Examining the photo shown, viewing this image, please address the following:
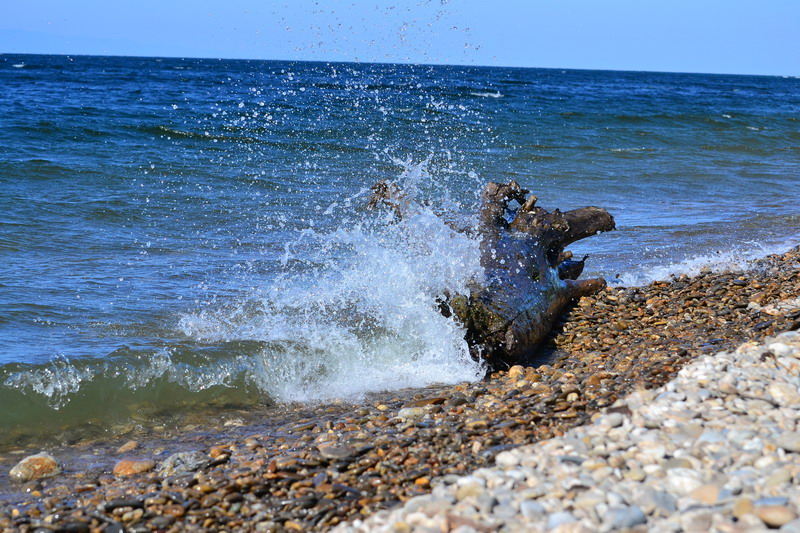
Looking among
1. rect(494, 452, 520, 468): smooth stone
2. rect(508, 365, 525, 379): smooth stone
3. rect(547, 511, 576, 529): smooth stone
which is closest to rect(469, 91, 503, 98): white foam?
rect(508, 365, 525, 379): smooth stone

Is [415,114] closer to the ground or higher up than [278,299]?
higher up

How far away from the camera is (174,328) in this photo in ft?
20.2

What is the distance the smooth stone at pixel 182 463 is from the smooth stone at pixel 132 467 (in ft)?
0.25

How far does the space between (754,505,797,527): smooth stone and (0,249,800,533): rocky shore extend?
0.06 feet

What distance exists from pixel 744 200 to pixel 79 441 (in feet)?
38.2

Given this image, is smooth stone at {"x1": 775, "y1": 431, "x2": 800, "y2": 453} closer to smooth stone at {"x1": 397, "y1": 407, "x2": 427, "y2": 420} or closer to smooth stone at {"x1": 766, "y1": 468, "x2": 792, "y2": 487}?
smooth stone at {"x1": 766, "y1": 468, "x2": 792, "y2": 487}

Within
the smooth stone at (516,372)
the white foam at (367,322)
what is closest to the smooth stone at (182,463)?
the white foam at (367,322)

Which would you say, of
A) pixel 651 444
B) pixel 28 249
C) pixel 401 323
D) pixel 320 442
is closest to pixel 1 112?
pixel 28 249

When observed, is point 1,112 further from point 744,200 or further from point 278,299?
point 744,200

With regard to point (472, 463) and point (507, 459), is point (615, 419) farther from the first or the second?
point (472, 463)

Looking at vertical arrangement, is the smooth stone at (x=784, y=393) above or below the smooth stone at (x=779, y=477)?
above

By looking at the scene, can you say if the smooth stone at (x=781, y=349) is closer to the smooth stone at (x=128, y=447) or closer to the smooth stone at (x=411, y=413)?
the smooth stone at (x=411, y=413)

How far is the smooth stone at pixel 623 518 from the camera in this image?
2562 millimetres

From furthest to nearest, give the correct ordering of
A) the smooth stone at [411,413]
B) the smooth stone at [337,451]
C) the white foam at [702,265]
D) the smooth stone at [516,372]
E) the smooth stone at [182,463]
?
1. the white foam at [702,265]
2. the smooth stone at [516,372]
3. the smooth stone at [411,413]
4. the smooth stone at [182,463]
5. the smooth stone at [337,451]
